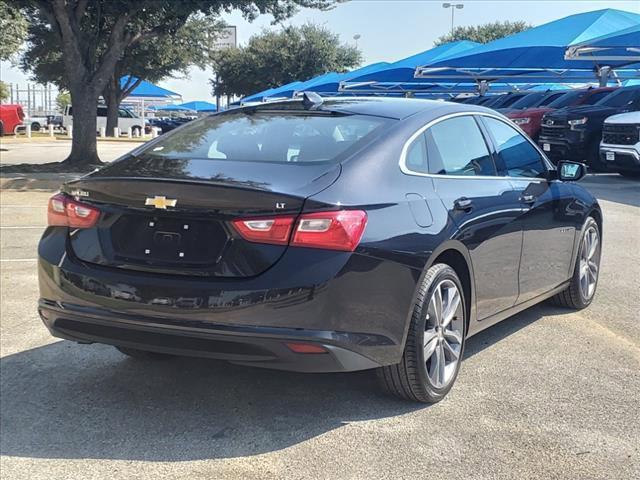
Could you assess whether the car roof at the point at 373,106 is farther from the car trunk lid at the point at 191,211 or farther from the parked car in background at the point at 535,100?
the parked car in background at the point at 535,100

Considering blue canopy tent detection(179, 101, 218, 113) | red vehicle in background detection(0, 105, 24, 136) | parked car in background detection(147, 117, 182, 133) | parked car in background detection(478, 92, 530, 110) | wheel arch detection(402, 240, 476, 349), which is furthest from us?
blue canopy tent detection(179, 101, 218, 113)

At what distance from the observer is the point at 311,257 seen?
127 inches

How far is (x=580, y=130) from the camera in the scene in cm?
1523

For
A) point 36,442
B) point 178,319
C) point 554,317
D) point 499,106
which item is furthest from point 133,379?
point 499,106

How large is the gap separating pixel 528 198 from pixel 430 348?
1.57 meters

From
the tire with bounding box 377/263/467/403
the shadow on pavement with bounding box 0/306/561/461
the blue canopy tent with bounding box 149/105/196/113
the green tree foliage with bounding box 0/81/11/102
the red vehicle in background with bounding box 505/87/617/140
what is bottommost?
the shadow on pavement with bounding box 0/306/561/461

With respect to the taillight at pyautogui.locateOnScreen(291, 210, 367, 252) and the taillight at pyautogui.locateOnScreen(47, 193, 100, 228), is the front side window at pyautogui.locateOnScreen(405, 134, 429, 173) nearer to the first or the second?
the taillight at pyautogui.locateOnScreen(291, 210, 367, 252)

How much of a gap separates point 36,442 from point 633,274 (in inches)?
219

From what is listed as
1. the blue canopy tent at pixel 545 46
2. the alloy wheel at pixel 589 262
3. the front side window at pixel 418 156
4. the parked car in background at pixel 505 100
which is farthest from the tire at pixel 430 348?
the parked car in background at pixel 505 100

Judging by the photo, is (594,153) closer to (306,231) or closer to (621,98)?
(621,98)

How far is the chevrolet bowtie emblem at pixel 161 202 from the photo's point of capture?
11.1ft

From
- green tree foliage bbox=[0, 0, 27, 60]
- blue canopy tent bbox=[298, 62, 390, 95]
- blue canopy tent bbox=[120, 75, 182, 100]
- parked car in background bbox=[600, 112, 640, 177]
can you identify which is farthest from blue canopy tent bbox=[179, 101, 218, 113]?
parked car in background bbox=[600, 112, 640, 177]

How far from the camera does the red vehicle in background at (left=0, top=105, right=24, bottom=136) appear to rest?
3794 cm

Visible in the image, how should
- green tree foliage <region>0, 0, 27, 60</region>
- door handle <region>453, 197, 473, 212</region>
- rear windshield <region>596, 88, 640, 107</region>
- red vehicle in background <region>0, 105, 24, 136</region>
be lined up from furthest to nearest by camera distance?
1. red vehicle in background <region>0, 105, 24, 136</region>
2. green tree foliage <region>0, 0, 27, 60</region>
3. rear windshield <region>596, 88, 640, 107</region>
4. door handle <region>453, 197, 473, 212</region>
